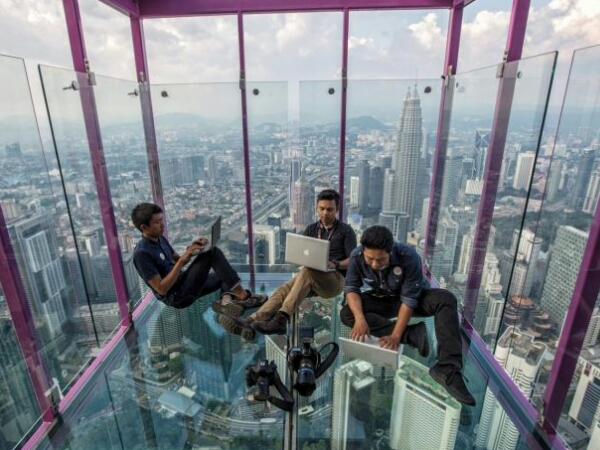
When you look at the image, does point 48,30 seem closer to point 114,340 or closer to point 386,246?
point 114,340

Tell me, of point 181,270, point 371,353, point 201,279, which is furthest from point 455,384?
point 181,270

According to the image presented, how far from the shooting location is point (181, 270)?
8.68 ft

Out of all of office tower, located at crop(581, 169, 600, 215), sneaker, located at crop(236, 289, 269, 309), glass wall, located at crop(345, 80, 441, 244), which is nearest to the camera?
office tower, located at crop(581, 169, 600, 215)

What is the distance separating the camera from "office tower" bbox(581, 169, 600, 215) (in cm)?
157

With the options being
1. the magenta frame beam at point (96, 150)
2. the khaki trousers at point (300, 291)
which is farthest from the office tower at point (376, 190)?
the magenta frame beam at point (96, 150)

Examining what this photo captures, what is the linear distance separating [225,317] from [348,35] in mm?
2756

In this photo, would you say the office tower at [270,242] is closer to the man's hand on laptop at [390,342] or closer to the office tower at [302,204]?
the office tower at [302,204]

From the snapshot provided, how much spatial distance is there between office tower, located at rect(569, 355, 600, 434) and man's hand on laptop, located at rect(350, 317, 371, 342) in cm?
109

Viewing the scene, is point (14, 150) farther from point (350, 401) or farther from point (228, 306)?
point (350, 401)

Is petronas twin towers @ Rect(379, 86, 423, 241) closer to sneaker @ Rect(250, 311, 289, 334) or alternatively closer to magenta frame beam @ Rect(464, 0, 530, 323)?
magenta frame beam @ Rect(464, 0, 530, 323)

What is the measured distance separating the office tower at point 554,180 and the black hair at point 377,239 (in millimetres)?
925

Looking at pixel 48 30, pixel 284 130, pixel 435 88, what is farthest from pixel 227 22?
pixel 435 88

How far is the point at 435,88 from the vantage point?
331 cm

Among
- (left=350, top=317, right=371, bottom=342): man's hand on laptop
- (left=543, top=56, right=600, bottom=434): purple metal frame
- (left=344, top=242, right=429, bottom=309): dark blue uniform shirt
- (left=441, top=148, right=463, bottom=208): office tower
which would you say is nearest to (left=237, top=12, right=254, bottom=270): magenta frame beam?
(left=344, top=242, right=429, bottom=309): dark blue uniform shirt
